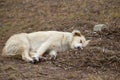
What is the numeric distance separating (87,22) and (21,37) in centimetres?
355

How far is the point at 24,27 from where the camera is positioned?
42.2 feet

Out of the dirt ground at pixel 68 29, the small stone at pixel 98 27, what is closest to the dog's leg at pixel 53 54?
the dirt ground at pixel 68 29

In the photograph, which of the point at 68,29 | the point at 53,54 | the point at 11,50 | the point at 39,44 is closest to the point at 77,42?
the point at 53,54

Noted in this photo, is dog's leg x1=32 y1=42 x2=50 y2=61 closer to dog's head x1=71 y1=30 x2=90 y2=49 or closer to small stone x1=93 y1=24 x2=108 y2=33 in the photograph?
dog's head x1=71 y1=30 x2=90 y2=49

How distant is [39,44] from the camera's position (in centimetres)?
970

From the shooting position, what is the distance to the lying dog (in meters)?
9.00

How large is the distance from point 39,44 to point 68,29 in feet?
8.38

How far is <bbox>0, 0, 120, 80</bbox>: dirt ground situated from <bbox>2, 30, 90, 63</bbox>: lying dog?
20cm

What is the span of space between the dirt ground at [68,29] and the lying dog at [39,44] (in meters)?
0.20

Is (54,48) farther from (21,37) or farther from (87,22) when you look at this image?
(87,22)

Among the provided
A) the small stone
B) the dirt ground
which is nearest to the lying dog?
the dirt ground

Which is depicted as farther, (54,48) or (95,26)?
(95,26)

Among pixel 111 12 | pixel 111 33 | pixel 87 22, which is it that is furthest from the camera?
pixel 111 12

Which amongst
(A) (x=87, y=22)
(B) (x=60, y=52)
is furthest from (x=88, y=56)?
(A) (x=87, y=22)
